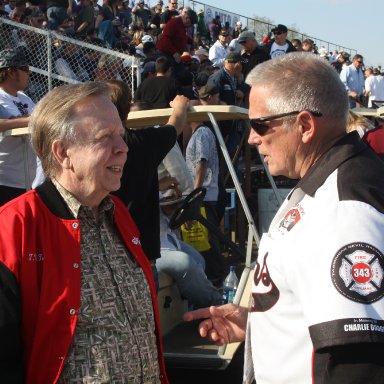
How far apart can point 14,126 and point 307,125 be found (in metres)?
3.46

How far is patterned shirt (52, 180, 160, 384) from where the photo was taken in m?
2.37

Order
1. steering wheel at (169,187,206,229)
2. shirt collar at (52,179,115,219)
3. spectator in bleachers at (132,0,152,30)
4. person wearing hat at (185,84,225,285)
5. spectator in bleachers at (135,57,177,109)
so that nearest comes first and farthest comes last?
1. shirt collar at (52,179,115,219)
2. steering wheel at (169,187,206,229)
3. person wearing hat at (185,84,225,285)
4. spectator in bleachers at (135,57,177,109)
5. spectator in bleachers at (132,0,152,30)

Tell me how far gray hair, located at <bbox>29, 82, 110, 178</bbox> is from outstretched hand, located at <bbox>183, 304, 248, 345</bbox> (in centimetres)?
81

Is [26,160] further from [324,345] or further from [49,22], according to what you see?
[49,22]

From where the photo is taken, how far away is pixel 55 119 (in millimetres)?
2518

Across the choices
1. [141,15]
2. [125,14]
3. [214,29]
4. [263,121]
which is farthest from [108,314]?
[214,29]

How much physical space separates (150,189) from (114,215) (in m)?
1.18

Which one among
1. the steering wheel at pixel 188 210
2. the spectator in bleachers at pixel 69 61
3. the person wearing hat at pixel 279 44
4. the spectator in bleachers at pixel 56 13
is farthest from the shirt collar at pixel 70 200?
the spectator in bleachers at pixel 56 13

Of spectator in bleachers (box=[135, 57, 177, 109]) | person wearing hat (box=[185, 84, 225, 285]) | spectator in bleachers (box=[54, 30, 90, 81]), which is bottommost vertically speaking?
person wearing hat (box=[185, 84, 225, 285])

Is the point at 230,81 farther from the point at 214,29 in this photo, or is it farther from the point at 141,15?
the point at 214,29

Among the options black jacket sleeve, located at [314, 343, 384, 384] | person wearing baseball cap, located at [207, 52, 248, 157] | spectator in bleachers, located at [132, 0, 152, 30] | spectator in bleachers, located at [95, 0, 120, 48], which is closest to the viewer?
black jacket sleeve, located at [314, 343, 384, 384]

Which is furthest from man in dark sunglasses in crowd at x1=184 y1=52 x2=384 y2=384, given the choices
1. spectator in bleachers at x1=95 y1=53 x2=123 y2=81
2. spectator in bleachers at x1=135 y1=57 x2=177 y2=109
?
spectator in bleachers at x1=95 y1=53 x2=123 y2=81

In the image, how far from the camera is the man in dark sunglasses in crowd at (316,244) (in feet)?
5.38

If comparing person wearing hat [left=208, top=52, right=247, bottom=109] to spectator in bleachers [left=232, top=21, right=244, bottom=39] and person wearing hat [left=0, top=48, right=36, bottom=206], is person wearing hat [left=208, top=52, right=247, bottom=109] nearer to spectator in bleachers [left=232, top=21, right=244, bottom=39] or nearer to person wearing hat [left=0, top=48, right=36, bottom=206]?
person wearing hat [left=0, top=48, right=36, bottom=206]
